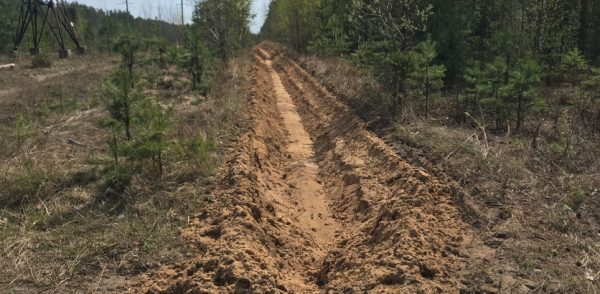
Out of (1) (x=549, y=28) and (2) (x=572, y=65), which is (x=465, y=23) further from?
(1) (x=549, y=28)

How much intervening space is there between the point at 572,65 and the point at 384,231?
12.1 metres

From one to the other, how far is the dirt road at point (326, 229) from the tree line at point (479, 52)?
2.42m

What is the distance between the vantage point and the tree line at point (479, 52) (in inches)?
426

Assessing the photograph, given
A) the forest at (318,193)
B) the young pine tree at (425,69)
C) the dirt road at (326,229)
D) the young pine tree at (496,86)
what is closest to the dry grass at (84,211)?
the forest at (318,193)

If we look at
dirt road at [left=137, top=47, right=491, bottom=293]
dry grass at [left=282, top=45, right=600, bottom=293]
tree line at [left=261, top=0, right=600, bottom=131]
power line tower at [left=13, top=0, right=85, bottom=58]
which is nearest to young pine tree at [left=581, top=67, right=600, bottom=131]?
tree line at [left=261, top=0, right=600, bottom=131]

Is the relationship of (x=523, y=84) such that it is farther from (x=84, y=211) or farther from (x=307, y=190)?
(x=84, y=211)

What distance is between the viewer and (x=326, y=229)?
6.60 metres

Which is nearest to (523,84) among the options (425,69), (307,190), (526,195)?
(425,69)

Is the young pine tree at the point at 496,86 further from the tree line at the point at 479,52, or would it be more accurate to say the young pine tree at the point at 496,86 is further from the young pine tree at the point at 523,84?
the young pine tree at the point at 523,84

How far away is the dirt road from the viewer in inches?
178

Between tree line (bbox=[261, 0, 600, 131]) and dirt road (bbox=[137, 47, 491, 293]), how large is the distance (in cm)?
242

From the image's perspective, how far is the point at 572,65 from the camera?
1445 cm

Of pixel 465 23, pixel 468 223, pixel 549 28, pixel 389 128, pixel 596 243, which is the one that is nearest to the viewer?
pixel 596 243

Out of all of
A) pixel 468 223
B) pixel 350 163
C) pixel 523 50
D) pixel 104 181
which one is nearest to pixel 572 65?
pixel 523 50
